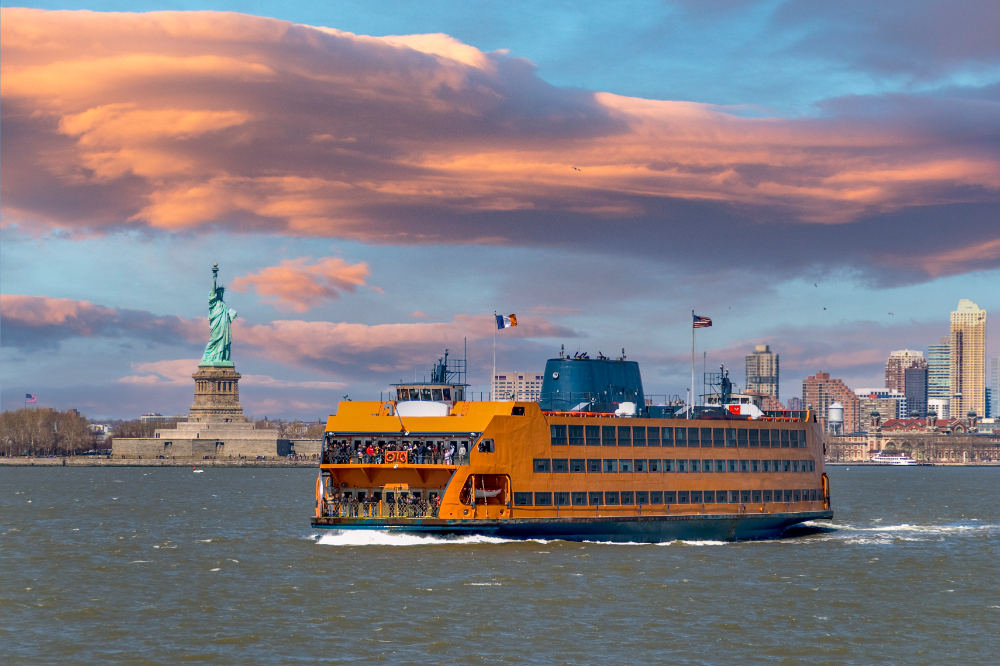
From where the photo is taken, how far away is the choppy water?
36594 mm

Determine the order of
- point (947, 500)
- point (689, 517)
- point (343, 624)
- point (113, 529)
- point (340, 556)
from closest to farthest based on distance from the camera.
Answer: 1. point (343, 624)
2. point (340, 556)
3. point (689, 517)
4. point (113, 529)
5. point (947, 500)

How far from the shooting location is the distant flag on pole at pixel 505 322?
2537 inches

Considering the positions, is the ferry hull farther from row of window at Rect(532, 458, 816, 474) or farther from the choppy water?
row of window at Rect(532, 458, 816, 474)

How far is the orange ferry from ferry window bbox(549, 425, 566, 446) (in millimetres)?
47

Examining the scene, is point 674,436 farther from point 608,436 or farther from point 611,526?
point 611,526

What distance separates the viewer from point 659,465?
6191cm

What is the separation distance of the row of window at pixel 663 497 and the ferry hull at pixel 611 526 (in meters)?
0.79

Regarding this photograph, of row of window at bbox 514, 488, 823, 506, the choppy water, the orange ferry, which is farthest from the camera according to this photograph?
row of window at bbox 514, 488, 823, 506

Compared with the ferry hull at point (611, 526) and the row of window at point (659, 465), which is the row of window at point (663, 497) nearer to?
the ferry hull at point (611, 526)

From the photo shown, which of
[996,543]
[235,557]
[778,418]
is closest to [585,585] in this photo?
[235,557]

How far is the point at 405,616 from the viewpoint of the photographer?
41.1 metres

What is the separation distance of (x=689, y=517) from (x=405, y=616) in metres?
24.8

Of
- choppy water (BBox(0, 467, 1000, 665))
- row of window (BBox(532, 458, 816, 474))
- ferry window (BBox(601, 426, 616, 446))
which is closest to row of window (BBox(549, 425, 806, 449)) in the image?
ferry window (BBox(601, 426, 616, 446))

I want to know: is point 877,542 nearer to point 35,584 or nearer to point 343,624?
point 343,624
